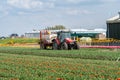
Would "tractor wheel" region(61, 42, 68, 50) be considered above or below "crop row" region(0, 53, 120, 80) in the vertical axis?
below

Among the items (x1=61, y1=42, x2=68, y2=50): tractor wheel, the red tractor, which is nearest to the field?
(x1=61, y1=42, x2=68, y2=50): tractor wheel

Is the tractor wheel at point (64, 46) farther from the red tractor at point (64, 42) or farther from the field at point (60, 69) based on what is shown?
the field at point (60, 69)

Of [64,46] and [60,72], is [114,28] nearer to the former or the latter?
[64,46]

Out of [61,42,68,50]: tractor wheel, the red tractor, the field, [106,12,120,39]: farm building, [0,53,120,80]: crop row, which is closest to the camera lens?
[0,53,120,80]: crop row

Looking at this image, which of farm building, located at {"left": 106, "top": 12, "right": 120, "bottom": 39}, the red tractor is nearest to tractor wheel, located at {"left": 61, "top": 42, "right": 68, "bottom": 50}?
the red tractor

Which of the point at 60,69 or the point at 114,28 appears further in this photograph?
the point at 114,28

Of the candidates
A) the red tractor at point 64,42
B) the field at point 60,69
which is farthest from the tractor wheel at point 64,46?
the field at point 60,69

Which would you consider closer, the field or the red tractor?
the field

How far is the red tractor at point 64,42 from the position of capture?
1678 inches

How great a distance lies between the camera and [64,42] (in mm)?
42844

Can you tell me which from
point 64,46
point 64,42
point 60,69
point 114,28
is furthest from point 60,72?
point 114,28

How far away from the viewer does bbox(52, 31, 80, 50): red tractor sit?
1678 inches

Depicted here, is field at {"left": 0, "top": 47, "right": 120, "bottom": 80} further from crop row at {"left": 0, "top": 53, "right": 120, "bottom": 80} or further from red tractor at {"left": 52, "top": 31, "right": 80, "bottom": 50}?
red tractor at {"left": 52, "top": 31, "right": 80, "bottom": 50}

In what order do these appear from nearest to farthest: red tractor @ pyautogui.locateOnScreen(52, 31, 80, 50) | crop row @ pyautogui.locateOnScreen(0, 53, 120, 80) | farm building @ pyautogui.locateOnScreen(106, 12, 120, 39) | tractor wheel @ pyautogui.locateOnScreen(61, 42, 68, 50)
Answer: crop row @ pyautogui.locateOnScreen(0, 53, 120, 80) → tractor wheel @ pyautogui.locateOnScreen(61, 42, 68, 50) → red tractor @ pyautogui.locateOnScreen(52, 31, 80, 50) → farm building @ pyautogui.locateOnScreen(106, 12, 120, 39)
